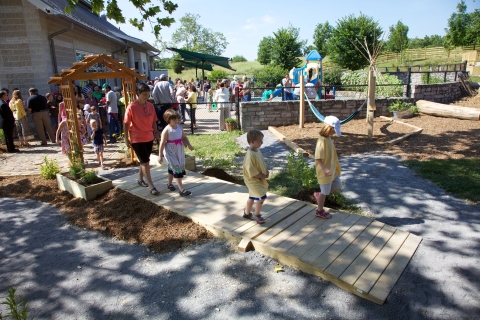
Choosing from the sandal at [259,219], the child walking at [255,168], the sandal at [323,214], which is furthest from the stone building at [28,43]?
the sandal at [323,214]

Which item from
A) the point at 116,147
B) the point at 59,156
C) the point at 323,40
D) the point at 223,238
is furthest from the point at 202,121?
the point at 323,40

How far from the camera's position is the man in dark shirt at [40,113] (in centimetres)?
991

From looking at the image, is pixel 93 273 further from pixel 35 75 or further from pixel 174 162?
pixel 35 75

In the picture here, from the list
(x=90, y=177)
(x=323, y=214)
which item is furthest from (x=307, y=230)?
(x=90, y=177)

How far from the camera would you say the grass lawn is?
5277mm

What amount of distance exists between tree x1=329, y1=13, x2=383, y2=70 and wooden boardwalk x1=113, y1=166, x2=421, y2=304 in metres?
26.2

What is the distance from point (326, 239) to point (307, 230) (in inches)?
10.8

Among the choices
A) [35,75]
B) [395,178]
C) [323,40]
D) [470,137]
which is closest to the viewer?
[395,178]

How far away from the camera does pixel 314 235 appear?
12.8 feet

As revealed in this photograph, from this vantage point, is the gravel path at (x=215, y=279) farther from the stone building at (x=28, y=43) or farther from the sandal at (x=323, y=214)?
the stone building at (x=28, y=43)

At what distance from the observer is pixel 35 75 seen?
11.2 metres

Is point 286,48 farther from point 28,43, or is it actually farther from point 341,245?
point 341,245

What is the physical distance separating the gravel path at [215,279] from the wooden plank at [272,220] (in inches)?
11.1

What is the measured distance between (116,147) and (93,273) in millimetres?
6598
